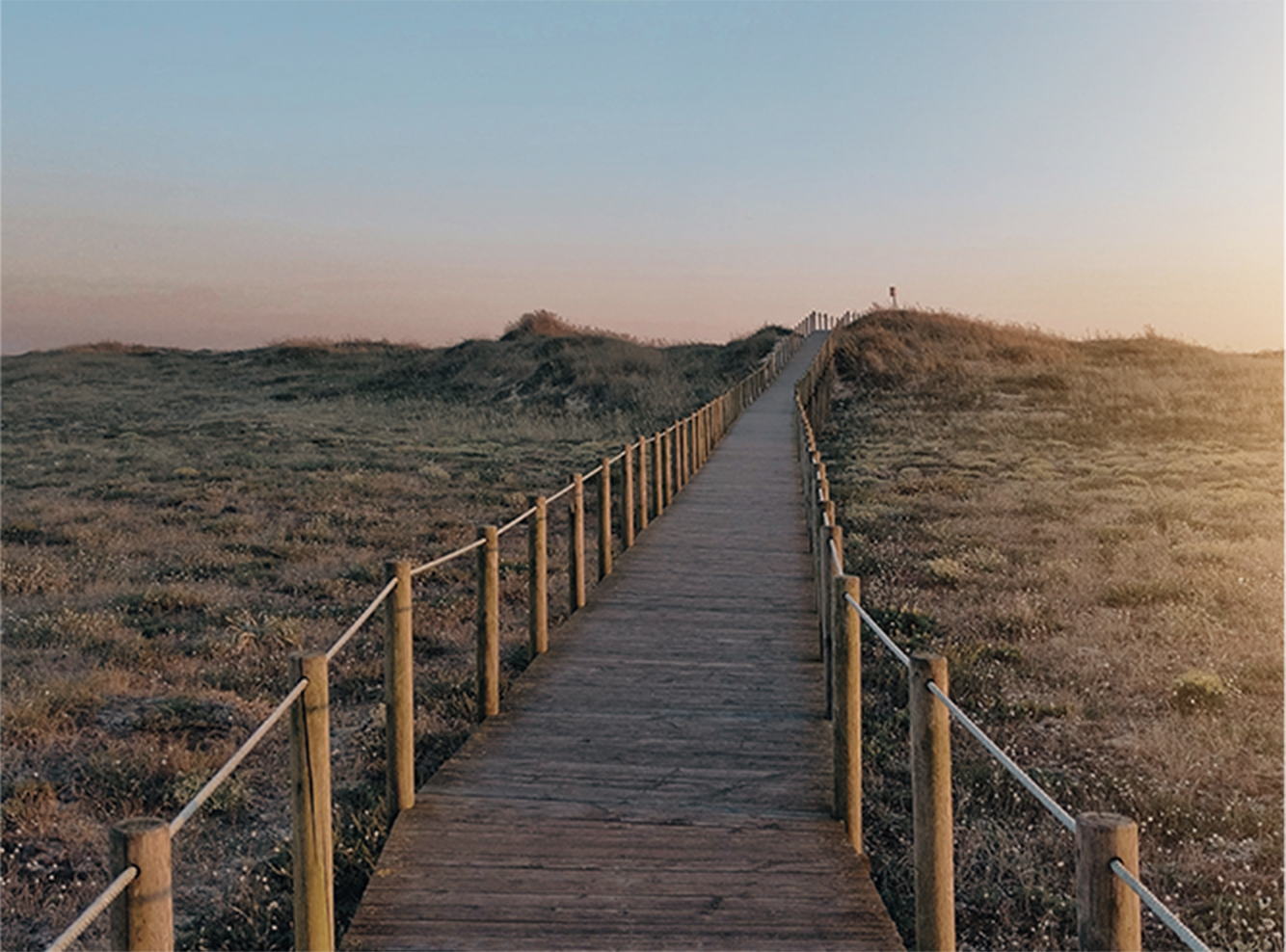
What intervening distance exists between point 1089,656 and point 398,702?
6.41 meters

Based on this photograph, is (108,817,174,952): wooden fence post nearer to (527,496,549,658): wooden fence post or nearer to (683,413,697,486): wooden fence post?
(527,496,549,658): wooden fence post

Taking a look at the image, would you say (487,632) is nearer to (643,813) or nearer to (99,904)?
(643,813)

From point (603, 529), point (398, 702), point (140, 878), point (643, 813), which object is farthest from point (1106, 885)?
point (603, 529)

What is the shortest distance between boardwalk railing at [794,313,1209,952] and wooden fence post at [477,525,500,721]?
7.30ft

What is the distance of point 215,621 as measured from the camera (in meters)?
11.2

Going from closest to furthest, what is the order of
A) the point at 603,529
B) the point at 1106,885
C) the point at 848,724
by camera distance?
1. the point at 1106,885
2. the point at 848,724
3. the point at 603,529

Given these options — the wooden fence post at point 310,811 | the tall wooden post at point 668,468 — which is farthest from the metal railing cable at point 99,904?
the tall wooden post at point 668,468

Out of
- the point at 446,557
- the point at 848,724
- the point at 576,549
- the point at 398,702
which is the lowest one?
the point at 848,724

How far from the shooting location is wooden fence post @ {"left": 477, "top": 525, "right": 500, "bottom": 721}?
7246 mm

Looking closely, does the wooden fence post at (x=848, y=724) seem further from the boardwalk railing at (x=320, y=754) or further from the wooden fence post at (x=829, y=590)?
the boardwalk railing at (x=320, y=754)

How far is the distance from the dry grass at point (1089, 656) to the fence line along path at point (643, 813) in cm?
73

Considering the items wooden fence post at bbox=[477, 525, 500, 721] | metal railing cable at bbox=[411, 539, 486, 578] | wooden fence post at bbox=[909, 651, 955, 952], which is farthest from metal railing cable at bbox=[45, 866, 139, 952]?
wooden fence post at bbox=[477, 525, 500, 721]

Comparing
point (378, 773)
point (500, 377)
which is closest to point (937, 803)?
point (378, 773)

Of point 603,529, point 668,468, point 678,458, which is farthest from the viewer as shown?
point 678,458
